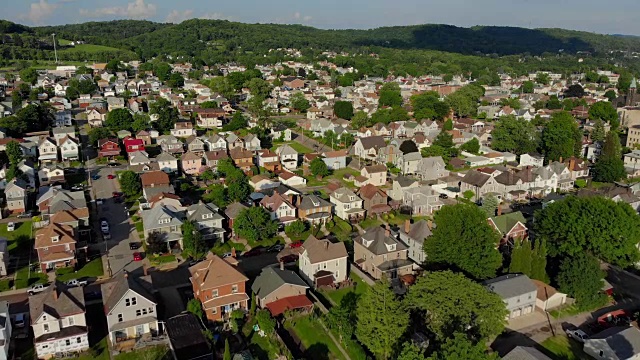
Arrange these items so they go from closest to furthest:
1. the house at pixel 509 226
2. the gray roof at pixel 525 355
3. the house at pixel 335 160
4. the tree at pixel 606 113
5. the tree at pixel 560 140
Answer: the gray roof at pixel 525 355
the house at pixel 509 226
the house at pixel 335 160
the tree at pixel 560 140
the tree at pixel 606 113

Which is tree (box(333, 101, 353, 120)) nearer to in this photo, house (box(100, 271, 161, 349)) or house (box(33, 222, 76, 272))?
house (box(33, 222, 76, 272))

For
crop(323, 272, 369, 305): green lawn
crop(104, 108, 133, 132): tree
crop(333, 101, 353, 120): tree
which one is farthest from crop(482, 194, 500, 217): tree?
crop(104, 108, 133, 132): tree

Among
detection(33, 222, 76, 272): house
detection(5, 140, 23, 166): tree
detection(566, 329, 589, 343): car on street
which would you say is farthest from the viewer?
detection(5, 140, 23, 166): tree

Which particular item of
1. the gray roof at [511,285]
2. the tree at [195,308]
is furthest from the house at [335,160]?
the tree at [195,308]

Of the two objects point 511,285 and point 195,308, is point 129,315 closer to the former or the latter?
point 195,308

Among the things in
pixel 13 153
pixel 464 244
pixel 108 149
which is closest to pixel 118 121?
pixel 108 149

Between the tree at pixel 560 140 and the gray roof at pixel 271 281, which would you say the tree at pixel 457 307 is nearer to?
the gray roof at pixel 271 281
